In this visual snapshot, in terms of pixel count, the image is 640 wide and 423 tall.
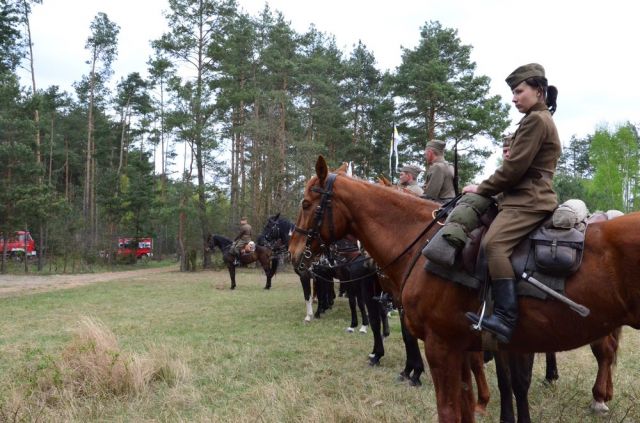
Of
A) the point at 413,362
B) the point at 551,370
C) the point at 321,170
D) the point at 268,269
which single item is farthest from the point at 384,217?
the point at 268,269

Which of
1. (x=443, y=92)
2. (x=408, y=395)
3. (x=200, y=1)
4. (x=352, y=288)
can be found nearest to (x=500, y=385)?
(x=408, y=395)

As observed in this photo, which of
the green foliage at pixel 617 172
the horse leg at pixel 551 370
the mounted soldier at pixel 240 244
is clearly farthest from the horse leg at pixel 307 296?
the green foliage at pixel 617 172

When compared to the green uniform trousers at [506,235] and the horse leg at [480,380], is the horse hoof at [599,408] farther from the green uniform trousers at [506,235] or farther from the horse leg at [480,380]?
the green uniform trousers at [506,235]

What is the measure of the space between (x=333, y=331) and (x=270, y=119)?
821 inches

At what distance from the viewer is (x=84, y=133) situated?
3981 cm

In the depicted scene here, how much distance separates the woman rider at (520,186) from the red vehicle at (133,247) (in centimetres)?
3727

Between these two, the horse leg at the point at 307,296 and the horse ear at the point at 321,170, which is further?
the horse leg at the point at 307,296

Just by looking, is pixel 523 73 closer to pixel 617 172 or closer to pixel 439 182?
pixel 439 182

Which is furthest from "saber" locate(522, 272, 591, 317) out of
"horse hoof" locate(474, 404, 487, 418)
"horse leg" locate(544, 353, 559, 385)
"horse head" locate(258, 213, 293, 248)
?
"horse head" locate(258, 213, 293, 248)

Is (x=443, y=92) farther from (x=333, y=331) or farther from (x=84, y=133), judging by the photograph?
(x=84, y=133)

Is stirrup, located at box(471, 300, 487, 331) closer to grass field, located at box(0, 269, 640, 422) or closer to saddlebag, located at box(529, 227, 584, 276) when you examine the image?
saddlebag, located at box(529, 227, 584, 276)

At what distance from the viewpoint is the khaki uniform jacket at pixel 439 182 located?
5.49 metres

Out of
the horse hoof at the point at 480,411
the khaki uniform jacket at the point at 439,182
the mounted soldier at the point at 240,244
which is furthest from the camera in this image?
the mounted soldier at the point at 240,244

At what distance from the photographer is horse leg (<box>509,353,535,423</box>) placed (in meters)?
4.12
